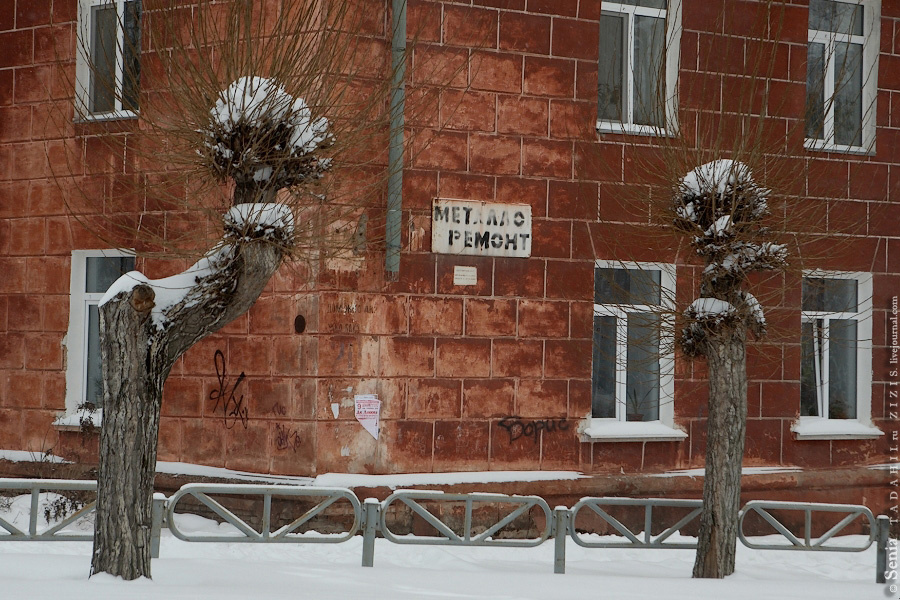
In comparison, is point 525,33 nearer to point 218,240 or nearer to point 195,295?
point 218,240

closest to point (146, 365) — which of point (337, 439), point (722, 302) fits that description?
point (337, 439)

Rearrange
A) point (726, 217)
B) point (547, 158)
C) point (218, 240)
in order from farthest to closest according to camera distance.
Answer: point (547, 158), point (726, 217), point (218, 240)

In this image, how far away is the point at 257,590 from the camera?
7.01 metres

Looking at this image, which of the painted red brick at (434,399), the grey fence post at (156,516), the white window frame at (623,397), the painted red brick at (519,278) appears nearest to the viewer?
the grey fence post at (156,516)

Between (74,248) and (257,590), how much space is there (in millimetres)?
5421

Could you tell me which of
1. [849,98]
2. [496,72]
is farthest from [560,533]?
[849,98]

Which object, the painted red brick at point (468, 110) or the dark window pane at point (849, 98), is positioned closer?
the painted red brick at point (468, 110)

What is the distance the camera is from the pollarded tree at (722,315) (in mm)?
8273

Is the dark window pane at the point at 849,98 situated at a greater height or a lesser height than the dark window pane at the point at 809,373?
greater

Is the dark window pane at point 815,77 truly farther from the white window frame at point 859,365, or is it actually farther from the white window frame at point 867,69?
the white window frame at point 859,365

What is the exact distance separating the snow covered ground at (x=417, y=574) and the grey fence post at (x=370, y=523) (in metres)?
0.10

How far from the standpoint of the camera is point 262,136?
275 inches

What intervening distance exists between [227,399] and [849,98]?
25.0 ft

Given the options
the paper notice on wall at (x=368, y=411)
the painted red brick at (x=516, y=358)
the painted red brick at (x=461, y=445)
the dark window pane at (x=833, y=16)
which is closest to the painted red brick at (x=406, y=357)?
the paper notice on wall at (x=368, y=411)
